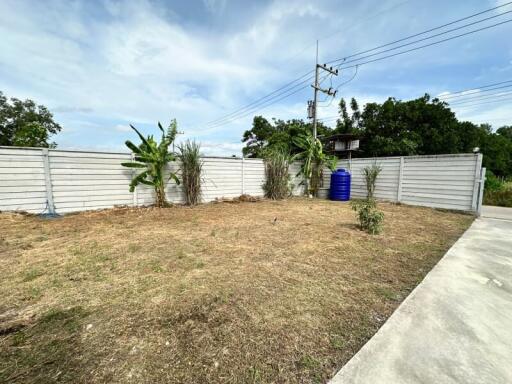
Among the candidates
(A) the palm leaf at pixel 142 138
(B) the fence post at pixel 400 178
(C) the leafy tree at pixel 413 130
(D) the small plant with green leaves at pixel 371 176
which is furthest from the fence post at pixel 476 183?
(C) the leafy tree at pixel 413 130

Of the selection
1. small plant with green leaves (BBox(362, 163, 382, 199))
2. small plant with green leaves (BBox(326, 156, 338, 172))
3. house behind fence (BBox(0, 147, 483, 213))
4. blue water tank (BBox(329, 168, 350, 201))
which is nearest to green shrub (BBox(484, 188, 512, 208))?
house behind fence (BBox(0, 147, 483, 213))

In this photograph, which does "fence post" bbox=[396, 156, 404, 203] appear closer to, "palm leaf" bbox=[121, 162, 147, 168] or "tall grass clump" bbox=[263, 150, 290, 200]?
"tall grass clump" bbox=[263, 150, 290, 200]

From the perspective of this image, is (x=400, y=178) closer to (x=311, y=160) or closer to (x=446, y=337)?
(x=311, y=160)

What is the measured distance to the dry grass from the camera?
46.5 inches

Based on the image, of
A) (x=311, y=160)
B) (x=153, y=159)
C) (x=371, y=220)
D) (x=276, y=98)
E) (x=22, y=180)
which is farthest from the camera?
(x=276, y=98)

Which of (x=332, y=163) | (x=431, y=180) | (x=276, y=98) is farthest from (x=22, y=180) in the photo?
(x=276, y=98)

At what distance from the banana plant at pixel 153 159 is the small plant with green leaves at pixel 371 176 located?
20.6 ft

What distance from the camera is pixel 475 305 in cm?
177

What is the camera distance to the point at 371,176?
7.65 metres

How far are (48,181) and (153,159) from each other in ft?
6.92

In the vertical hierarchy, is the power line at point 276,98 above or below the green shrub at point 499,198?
above

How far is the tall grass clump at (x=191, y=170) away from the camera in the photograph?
6.16 metres

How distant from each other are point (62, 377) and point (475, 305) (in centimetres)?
277

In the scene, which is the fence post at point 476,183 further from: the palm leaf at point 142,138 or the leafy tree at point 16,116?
the leafy tree at point 16,116
